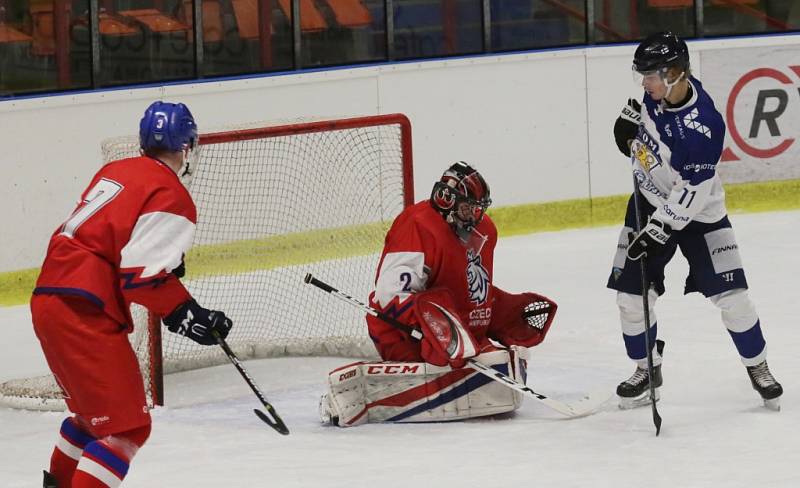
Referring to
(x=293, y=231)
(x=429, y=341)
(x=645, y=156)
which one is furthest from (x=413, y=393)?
(x=293, y=231)

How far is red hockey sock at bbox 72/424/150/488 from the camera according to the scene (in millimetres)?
3219

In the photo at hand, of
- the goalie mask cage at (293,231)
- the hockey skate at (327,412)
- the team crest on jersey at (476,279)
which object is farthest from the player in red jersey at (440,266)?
the goalie mask cage at (293,231)

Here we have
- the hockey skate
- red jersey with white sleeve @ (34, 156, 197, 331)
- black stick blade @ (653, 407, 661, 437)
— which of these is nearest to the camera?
red jersey with white sleeve @ (34, 156, 197, 331)

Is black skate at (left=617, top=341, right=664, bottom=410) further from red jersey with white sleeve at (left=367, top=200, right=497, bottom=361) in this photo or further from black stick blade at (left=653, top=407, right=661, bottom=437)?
red jersey with white sleeve at (left=367, top=200, right=497, bottom=361)

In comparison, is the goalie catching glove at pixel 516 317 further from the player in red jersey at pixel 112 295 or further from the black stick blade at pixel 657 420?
the player in red jersey at pixel 112 295

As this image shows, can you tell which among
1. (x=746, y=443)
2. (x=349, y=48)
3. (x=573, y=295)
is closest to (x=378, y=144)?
(x=573, y=295)

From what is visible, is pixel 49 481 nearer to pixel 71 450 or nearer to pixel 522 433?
pixel 71 450

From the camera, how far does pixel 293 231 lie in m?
5.95

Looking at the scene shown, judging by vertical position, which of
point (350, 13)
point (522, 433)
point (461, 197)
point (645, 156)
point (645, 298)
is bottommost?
point (522, 433)

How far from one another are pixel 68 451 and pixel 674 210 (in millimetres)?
1709

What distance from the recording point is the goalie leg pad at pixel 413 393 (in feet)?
14.3

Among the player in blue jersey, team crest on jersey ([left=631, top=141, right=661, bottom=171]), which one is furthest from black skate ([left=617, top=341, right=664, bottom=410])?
team crest on jersey ([left=631, top=141, right=661, bottom=171])

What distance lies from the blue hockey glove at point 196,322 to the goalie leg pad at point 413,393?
1.08 m

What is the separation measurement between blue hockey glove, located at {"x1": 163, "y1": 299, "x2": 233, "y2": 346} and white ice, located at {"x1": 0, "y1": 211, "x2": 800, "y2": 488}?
63 centimetres
